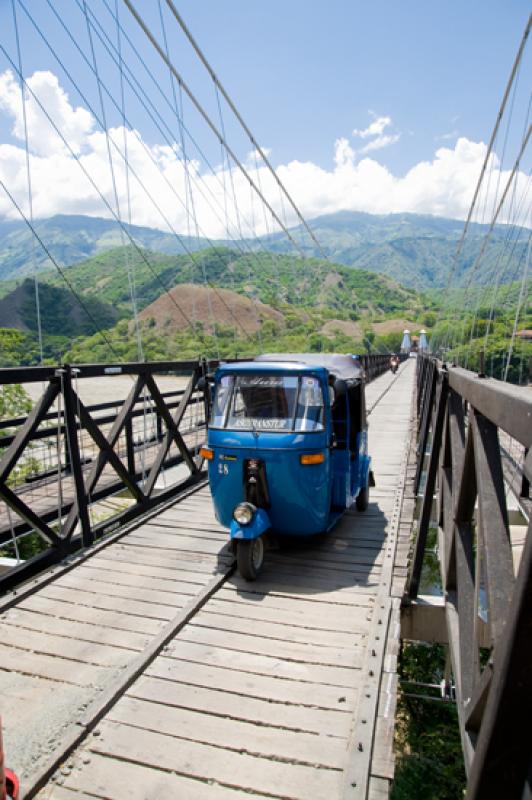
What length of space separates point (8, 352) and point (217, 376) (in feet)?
42.4

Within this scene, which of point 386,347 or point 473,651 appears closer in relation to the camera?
point 473,651

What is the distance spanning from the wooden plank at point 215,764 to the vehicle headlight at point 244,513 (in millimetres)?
1500

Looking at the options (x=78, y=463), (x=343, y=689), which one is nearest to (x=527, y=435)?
(x=343, y=689)

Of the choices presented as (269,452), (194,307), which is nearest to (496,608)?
(269,452)

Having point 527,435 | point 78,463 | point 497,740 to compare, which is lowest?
point 78,463

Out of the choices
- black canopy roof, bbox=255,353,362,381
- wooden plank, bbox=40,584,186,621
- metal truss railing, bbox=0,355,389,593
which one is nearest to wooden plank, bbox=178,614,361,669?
wooden plank, bbox=40,584,186,621

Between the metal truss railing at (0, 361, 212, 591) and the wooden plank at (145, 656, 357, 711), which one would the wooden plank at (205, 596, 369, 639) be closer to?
the wooden plank at (145, 656, 357, 711)

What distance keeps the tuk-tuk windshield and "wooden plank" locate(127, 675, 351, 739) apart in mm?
1787

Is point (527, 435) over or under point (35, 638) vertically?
over

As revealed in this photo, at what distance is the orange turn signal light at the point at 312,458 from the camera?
3819 millimetres

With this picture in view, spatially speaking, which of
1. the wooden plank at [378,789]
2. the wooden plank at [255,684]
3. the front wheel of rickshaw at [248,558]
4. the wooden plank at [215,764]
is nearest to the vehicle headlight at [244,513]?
the front wheel of rickshaw at [248,558]

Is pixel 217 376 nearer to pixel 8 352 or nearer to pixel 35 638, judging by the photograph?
pixel 35 638

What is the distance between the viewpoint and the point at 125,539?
178 inches

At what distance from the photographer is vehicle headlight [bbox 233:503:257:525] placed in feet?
11.9
